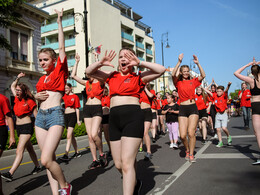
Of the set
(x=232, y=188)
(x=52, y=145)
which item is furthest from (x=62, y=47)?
(x=232, y=188)

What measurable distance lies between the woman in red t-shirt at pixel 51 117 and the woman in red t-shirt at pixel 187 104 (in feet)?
10.4

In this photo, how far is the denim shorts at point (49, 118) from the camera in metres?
3.38

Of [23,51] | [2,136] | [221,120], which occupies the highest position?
[23,51]

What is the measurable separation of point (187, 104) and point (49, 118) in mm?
3677

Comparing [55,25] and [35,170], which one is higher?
[55,25]

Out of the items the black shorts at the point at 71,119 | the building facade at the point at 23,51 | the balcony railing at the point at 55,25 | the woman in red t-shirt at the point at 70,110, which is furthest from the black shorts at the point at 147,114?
the balcony railing at the point at 55,25

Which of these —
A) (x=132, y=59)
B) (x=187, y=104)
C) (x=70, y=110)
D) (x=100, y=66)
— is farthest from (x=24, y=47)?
(x=132, y=59)

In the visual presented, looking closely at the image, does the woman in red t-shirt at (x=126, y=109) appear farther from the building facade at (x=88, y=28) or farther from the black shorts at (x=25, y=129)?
the building facade at (x=88, y=28)

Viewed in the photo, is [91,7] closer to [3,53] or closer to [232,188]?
[3,53]

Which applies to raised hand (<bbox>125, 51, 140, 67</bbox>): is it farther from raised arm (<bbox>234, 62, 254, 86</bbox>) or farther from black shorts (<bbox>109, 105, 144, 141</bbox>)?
raised arm (<bbox>234, 62, 254, 86</bbox>)

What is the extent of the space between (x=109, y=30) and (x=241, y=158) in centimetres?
3441

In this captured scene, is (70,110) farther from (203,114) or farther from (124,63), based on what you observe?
(203,114)

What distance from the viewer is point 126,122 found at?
10.3ft

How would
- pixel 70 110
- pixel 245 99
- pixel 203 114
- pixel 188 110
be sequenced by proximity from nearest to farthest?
pixel 188 110
pixel 70 110
pixel 203 114
pixel 245 99
